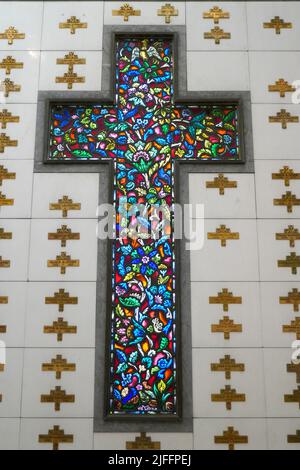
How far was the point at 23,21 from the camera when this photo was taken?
14.9ft

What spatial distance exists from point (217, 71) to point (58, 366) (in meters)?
2.20

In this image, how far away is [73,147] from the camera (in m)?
4.27

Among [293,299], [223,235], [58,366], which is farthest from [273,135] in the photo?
[58,366]

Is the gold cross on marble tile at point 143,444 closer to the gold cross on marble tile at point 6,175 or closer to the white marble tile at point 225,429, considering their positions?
the white marble tile at point 225,429

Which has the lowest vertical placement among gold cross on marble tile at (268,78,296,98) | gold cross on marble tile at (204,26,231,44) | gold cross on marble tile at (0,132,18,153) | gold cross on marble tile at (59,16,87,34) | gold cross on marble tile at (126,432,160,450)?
gold cross on marble tile at (126,432,160,450)

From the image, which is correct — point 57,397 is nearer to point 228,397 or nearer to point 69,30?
point 228,397

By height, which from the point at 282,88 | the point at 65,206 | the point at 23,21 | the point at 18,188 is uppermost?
the point at 23,21

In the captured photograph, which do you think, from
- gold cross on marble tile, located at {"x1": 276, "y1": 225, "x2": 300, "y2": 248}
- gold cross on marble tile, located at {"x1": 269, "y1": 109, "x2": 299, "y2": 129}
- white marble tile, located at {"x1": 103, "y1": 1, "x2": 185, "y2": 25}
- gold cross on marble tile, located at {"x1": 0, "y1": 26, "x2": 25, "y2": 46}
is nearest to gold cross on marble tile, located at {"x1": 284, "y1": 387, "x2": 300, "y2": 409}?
gold cross on marble tile, located at {"x1": 276, "y1": 225, "x2": 300, "y2": 248}

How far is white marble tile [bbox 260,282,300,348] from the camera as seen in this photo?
12.8ft

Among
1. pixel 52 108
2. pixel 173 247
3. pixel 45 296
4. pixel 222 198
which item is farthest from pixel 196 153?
pixel 45 296

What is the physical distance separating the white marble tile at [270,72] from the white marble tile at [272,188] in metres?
0.45

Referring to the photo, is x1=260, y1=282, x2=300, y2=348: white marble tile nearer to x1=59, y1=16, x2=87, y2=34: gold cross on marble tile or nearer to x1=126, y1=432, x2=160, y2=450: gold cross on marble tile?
Answer: x1=126, y1=432, x2=160, y2=450: gold cross on marble tile

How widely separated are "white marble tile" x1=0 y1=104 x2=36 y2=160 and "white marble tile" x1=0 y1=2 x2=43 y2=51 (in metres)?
0.45
